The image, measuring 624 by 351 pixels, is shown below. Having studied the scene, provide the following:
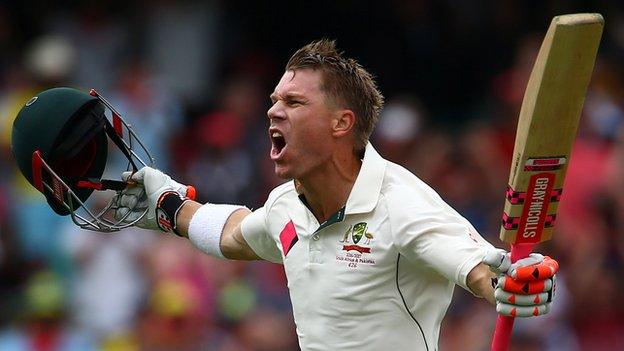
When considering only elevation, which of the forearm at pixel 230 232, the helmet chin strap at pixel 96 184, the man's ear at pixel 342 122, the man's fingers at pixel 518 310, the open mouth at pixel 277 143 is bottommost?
the forearm at pixel 230 232

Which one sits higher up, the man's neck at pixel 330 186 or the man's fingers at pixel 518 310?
the man's neck at pixel 330 186

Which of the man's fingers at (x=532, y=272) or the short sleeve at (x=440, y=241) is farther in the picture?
the short sleeve at (x=440, y=241)

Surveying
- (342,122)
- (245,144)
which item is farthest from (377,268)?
(245,144)

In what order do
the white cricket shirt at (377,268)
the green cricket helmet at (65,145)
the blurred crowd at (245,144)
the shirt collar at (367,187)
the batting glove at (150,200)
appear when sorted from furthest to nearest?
the blurred crowd at (245,144), the batting glove at (150,200), the green cricket helmet at (65,145), the shirt collar at (367,187), the white cricket shirt at (377,268)

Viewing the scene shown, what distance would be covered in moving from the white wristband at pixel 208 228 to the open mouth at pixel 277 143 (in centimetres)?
58

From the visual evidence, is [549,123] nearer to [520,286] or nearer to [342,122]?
[520,286]

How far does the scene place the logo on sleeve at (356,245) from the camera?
484 centimetres

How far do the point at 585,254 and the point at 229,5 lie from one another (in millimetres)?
3622

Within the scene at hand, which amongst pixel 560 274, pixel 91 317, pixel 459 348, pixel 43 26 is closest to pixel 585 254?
pixel 560 274

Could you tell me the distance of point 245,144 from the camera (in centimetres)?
973

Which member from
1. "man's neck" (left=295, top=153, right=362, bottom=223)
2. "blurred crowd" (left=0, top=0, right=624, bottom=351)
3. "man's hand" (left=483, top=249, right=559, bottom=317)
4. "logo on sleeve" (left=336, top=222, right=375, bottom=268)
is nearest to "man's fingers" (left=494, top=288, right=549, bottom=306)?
"man's hand" (left=483, top=249, right=559, bottom=317)

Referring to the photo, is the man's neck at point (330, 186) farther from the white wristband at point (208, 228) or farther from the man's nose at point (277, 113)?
the white wristband at point (208, 228)

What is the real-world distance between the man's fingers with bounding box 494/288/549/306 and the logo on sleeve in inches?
22.2

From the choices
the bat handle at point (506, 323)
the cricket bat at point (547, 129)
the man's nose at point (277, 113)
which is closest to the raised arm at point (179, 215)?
the man's nose at point (277, 113)
